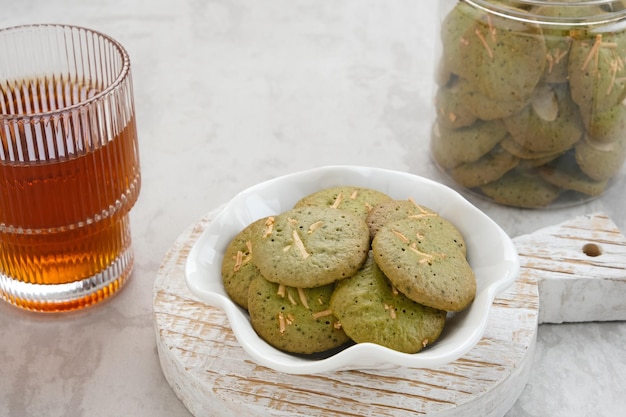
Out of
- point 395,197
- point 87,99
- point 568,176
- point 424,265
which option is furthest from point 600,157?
point 87,99

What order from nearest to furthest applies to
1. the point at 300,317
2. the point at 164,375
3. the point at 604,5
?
the point at 300,317
the point at 164,375
the point at 604,5

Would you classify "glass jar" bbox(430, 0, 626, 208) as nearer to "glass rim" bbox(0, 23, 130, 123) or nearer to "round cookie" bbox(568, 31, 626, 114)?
"round cookie" bbox(568, 31, 626, 114)

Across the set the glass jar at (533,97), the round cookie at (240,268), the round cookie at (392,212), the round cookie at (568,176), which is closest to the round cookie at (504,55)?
the glass jar at (533,97)

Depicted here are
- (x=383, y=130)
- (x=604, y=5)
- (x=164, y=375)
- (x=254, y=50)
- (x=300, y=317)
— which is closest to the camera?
(x=300, y=317)

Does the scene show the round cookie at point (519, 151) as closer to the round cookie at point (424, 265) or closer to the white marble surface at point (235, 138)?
the white marble surface at point (235, 138)

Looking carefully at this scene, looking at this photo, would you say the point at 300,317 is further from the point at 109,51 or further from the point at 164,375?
the point at 109,51

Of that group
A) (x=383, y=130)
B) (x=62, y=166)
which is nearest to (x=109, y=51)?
(x=62, y=166)

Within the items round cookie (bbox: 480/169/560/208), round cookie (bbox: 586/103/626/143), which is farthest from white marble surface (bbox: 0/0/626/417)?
round cookie (bbox: 586/103/626/143)
